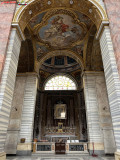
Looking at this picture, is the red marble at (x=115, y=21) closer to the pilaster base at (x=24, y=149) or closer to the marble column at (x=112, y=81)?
the marble column at (x=112, y=81)

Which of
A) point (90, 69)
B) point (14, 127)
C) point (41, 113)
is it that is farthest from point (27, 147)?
point (90, 69)

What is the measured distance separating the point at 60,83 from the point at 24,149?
33.5ft

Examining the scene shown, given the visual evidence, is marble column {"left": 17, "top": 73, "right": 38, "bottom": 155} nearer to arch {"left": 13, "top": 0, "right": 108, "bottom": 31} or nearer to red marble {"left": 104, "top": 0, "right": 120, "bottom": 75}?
arch {"left": 13, "top": 0, "right": 108, "bottom": 31}

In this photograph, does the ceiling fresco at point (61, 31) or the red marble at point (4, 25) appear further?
the ceiling fresco at point (61, 31)

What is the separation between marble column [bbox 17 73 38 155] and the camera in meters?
8.88

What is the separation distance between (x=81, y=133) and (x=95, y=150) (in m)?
5.78

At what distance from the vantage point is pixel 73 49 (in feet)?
40.2

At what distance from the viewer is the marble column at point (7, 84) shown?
4953mm

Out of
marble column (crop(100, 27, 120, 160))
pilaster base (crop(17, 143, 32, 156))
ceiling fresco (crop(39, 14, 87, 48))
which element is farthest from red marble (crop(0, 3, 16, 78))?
pilaster base (crop(17, 143, 32, 156))

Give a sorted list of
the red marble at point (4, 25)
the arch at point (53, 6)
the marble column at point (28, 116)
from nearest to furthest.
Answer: the red marble at point (4, 25), the arch at point (53, 6), the marble column at point (28, 116)

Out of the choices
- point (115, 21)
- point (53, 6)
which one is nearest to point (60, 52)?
point (53, 6)

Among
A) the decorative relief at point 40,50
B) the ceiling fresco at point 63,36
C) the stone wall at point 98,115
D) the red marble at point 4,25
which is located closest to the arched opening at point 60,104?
the decorative relief at point 40,50

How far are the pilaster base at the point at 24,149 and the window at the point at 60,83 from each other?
30.2 feet

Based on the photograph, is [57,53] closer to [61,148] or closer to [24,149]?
[61,148]
